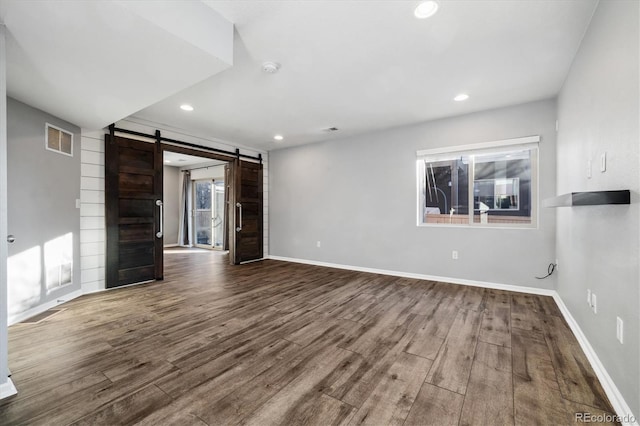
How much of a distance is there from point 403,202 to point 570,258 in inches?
89.6

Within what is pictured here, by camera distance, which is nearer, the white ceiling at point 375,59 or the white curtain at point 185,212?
the white ceiling at point 375,59

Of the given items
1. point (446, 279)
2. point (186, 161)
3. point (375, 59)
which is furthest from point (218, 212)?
point (375, 59)

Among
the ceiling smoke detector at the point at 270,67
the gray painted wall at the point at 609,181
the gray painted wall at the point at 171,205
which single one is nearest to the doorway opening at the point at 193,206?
the gray painted wall at the point at 171,205

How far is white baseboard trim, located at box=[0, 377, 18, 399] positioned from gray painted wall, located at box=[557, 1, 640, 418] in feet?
11.3

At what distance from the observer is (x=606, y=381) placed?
166cm

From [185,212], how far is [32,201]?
5.92m

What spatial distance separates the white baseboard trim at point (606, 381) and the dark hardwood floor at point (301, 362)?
0.17ft

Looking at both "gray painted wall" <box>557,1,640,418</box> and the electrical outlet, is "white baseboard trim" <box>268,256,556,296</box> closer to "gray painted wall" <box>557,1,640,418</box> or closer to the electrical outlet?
"gray painted wall" <box>557,1,640,418</box>

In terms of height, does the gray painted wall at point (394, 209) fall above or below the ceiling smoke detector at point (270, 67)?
below

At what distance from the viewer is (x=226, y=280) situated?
4344 millimetres

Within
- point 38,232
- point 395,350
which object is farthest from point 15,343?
point 395,350

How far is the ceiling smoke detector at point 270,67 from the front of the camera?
8.46ft

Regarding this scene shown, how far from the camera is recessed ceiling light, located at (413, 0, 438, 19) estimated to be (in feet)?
5.99

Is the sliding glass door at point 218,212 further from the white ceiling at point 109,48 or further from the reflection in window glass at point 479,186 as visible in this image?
the reflection in window glass at point 479,186
